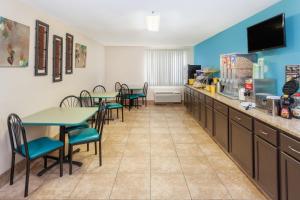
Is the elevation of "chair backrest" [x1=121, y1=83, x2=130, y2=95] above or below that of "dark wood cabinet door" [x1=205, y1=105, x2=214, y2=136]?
above

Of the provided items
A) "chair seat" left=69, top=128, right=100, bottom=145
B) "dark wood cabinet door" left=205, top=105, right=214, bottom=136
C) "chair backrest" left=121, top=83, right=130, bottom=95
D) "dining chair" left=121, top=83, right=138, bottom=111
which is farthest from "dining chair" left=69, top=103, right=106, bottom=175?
"chair backrest" left=121, top=83, right=130, bottom=95

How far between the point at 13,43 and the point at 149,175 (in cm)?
247

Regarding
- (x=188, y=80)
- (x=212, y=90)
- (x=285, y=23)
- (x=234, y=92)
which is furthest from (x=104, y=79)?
(x=285, y=23)

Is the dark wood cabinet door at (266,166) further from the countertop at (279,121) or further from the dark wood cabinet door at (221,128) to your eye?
the dark wood cabinet door at (221,128)

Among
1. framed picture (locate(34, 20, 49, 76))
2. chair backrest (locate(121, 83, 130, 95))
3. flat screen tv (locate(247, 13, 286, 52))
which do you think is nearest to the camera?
flat screen tv (locate(247, 13, 286, 52))

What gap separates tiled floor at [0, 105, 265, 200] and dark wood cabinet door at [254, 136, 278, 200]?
201 mm

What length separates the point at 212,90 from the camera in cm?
470

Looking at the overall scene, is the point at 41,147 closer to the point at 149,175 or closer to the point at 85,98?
the point at 149,175

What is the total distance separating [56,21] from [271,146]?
4047 millimetres

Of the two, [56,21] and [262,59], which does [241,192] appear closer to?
[262,59]

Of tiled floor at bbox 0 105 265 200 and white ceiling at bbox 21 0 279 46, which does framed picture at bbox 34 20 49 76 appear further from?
tiled floor at bbox 0 105 265 200

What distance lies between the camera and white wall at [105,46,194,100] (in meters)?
8.20

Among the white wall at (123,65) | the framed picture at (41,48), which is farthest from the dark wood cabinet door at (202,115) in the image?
the white wall at (123,65)

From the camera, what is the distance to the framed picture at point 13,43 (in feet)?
8.18
